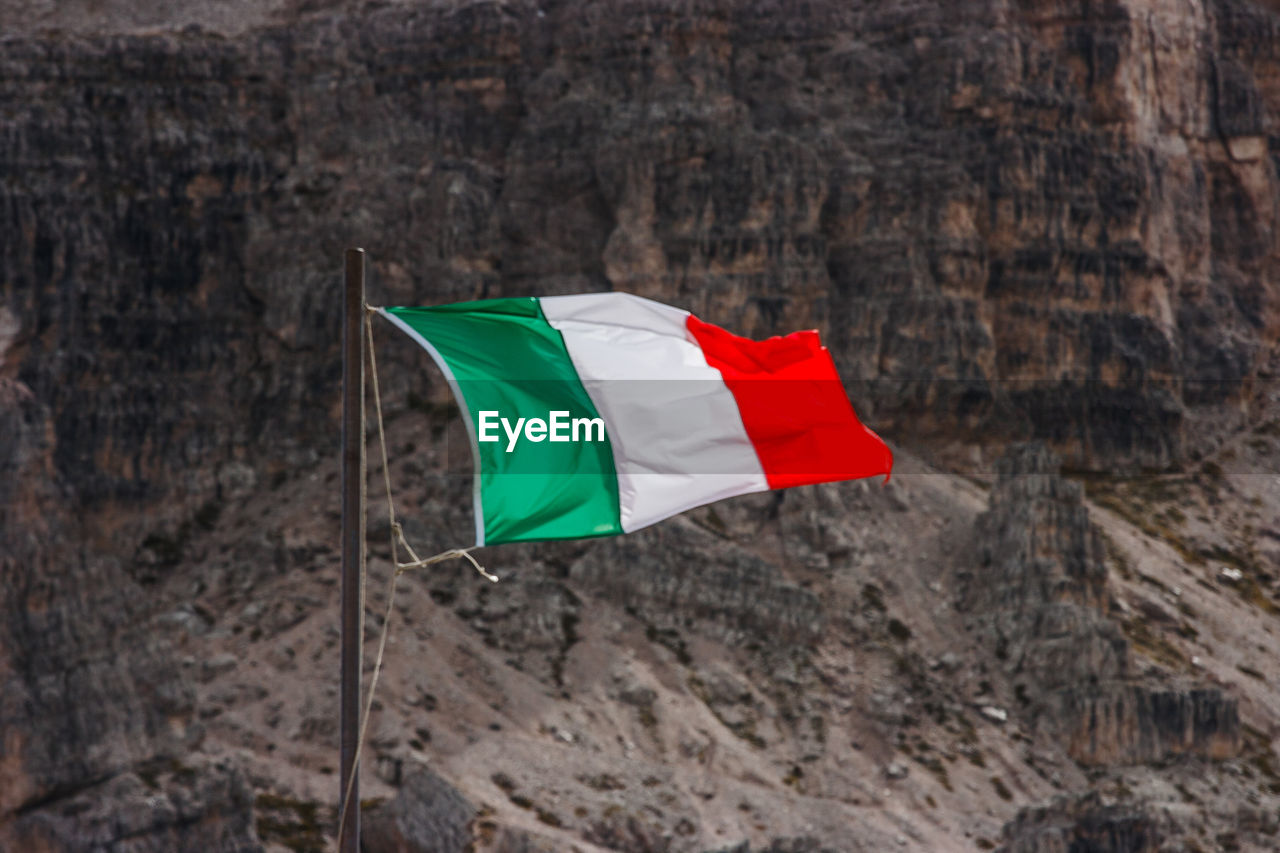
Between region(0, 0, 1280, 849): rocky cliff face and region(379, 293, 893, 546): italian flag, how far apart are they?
166 feet

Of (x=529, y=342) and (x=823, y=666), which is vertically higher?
(x=529, y=342)

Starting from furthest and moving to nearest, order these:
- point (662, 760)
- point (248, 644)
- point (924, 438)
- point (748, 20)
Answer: point (748, 20) → point (924, 438) → point (248, 644) → point (662, 760)

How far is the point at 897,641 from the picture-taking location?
78562 millimetres

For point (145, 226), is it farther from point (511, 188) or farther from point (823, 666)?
point (823, 666)

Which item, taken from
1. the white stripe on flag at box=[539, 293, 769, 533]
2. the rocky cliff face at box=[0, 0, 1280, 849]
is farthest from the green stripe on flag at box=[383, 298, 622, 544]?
the rocky cliff face at box=[0, 0, 1280, 849]

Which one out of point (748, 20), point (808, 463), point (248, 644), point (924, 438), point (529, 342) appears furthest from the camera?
point (748, 20)

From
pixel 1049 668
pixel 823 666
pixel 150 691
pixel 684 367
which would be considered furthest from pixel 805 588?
pixel 684 367

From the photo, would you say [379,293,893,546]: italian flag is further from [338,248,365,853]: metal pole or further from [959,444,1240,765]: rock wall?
[959,444,1240,765]: rock wall

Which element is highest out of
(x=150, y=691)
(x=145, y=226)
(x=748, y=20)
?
(x=748, y=20)

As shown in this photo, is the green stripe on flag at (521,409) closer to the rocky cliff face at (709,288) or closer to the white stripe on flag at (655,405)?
the white stripe on flag at (655,405)

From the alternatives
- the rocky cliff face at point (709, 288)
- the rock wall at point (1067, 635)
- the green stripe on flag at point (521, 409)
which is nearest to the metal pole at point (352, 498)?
the green stripe on flag at point (521, 409)

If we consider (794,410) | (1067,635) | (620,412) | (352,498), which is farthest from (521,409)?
(1067,635)

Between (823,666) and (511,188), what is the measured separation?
30.2m

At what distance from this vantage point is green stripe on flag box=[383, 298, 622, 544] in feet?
67.2
